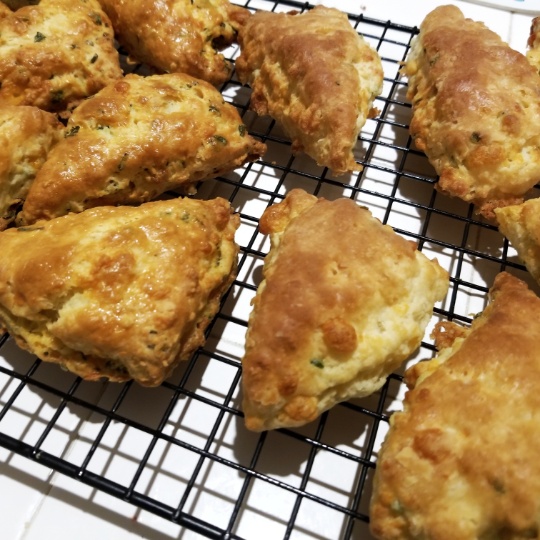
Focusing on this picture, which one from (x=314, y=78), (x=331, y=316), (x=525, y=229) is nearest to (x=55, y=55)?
(x=314, y=78)

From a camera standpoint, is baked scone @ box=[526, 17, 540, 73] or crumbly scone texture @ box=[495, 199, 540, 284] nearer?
crumbly scone texture @ box=[495, 199, 540, 284]

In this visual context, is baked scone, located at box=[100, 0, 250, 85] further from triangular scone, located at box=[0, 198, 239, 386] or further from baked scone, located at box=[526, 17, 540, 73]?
baked scone, located at box=[526, 17, 540, 73]

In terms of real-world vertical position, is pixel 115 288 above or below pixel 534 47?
below

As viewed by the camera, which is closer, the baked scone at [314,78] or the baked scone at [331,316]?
the baked scone at [331,316]

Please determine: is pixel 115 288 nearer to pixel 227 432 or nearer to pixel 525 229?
pixel 227 432

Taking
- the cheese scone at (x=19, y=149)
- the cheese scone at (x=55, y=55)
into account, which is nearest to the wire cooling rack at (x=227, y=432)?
the cheese scone at (x=19, y=149)

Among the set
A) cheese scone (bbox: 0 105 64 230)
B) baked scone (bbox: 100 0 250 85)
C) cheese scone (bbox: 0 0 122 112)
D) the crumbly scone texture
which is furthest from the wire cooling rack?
cheese scone (bbox: 0 0 122 112)

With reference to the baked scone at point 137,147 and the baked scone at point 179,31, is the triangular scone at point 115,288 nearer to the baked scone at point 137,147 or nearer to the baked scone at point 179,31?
the baked scone at point 137,147
